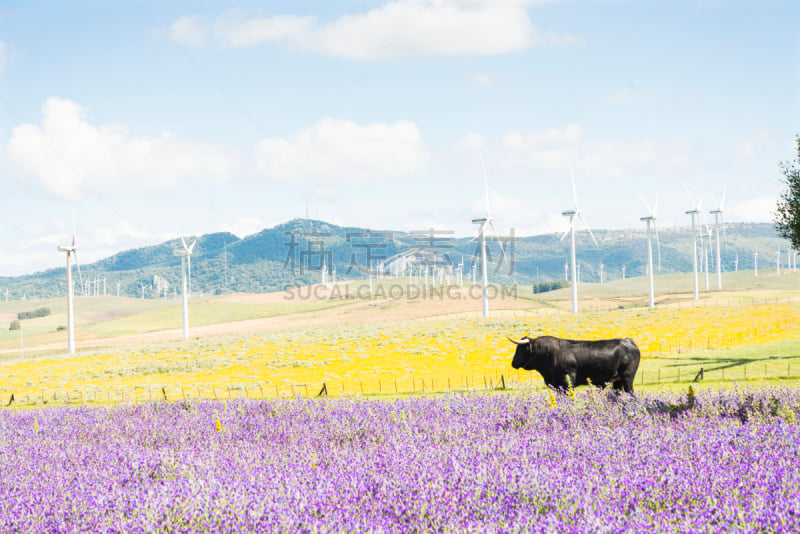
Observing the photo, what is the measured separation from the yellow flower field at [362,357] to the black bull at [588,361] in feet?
21.6

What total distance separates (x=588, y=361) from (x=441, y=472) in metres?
14.3

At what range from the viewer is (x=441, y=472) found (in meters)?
8.66

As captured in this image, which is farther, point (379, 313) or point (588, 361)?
point (379, 313)

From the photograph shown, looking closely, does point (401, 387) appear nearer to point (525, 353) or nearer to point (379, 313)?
point (525, 353)

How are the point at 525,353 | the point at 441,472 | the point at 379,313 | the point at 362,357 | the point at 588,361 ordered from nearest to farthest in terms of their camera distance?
1. the point at 441,472
2. the point at 588,361
3. the point at 525,353
4. the point at 362,357
5. the point at 379,313

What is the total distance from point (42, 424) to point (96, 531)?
495 inches

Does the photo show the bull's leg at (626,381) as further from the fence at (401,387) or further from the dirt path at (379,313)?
the dirt path at (379,313)

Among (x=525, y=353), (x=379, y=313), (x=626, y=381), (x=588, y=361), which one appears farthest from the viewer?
(x=379, y=313)

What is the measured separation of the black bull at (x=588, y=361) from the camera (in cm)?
2131

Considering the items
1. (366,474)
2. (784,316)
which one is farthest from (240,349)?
(366,474)

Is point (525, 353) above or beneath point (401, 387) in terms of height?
above

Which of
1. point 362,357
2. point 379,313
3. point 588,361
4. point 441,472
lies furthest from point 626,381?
point 379,313

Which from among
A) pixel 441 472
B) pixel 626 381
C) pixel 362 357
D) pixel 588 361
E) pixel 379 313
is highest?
pixel 441 472

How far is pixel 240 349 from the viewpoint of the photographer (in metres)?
64.0
